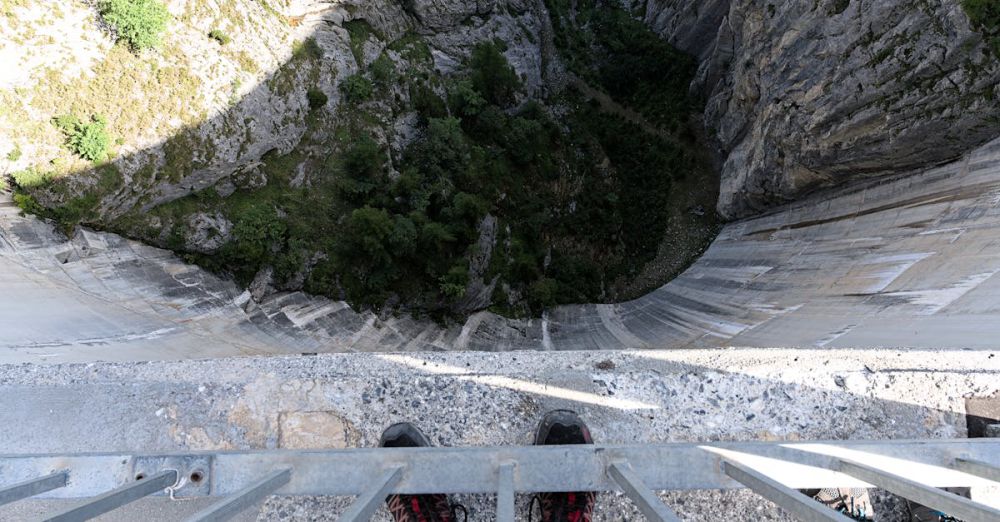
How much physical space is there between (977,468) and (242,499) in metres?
4.30

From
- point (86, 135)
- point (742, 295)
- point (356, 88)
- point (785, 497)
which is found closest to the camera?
point (785, 497)

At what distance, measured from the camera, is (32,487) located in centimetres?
239

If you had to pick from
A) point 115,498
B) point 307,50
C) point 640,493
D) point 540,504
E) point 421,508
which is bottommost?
point 421,508

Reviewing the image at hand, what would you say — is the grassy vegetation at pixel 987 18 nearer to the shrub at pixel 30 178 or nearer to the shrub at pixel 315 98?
the shrub at pixel 315 98

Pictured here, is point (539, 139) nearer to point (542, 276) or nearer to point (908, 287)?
point (542, 276)

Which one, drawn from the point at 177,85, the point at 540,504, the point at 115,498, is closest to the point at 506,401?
the point at 540,504

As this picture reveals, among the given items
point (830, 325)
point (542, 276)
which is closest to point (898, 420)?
point (830, 325)

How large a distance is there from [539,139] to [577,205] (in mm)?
2485

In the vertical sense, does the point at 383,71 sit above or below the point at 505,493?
above

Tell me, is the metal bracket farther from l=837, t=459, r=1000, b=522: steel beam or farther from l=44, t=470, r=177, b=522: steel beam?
l=837, t=459, r=1000, b=522: steel beam

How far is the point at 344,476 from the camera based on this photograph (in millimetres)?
2686

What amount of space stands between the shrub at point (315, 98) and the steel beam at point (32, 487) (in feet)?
30.8

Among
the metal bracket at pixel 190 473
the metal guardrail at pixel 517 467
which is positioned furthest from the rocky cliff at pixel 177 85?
the metal bracket at pixel 190 473

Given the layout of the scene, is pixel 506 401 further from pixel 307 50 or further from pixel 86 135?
pixel 307 50
